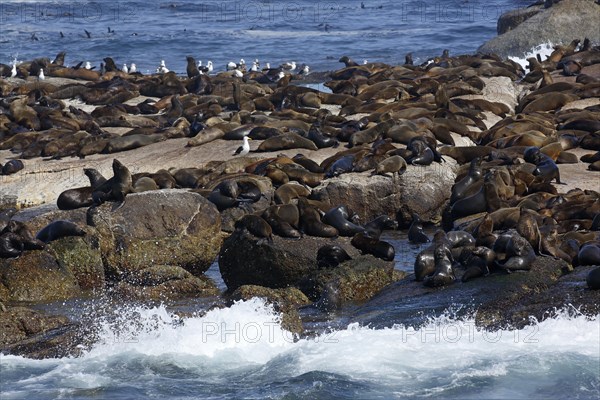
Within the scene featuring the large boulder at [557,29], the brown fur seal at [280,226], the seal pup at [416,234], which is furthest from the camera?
the large boulder at [557,29]

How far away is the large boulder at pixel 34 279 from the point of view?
1270 cm

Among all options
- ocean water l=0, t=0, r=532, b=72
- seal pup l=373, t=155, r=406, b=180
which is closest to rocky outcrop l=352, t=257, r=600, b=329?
seal pup l=373, t=155, r=406, b=180

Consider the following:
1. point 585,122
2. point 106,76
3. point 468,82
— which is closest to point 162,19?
point 106,76

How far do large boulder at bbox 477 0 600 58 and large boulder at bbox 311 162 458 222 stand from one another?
1775 cm

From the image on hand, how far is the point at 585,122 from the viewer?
18.2 meters

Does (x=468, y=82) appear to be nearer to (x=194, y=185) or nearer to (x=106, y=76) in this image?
(x=194, y=185)

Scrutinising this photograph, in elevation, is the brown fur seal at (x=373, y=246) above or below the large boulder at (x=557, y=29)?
below

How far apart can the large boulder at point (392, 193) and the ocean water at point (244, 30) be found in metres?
19.6

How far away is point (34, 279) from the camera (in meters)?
12.8

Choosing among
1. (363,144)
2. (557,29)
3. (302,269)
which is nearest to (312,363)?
(302,269)

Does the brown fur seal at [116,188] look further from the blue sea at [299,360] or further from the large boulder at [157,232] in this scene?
the blue sea at [299,360]

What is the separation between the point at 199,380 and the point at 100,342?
1199 millimetres

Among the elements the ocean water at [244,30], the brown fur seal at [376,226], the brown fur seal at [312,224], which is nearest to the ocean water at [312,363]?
the brown fur seal at [312,224]

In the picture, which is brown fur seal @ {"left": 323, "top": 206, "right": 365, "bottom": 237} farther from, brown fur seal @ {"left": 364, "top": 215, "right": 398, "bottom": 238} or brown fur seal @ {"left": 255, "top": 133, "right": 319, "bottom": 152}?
brown fur seal @ {"left": 255, "top": 133, "right": 319, "bottom": 152}
